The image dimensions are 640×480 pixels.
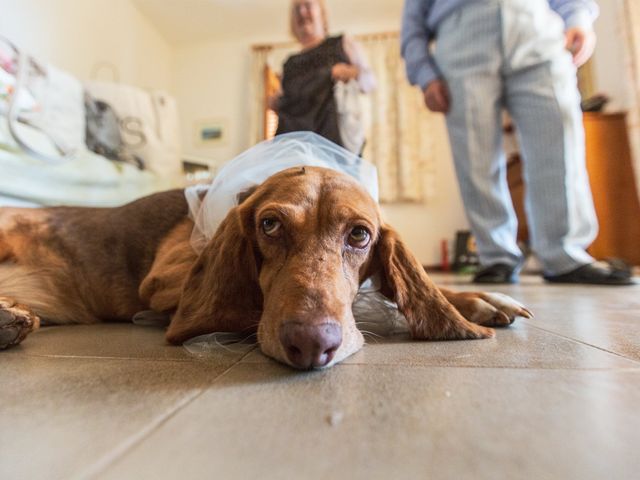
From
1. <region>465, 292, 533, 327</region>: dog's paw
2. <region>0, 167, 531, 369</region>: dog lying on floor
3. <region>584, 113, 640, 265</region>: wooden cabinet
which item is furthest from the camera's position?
<region>584, 113, 640, 265</region>: wooden cabinet

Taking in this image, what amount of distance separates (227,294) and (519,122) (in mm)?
2610

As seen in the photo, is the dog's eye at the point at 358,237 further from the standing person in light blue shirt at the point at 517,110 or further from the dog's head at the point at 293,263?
the standing person in light blue shirt at the point at 517,110

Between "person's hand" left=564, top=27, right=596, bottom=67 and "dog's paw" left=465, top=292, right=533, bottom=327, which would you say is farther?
"person's hand" left=564, top=27, right=596, bottom=67

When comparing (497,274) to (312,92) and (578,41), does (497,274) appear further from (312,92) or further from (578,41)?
(312,92)

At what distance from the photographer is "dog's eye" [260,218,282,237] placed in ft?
3.98

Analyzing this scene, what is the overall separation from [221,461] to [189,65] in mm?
8701

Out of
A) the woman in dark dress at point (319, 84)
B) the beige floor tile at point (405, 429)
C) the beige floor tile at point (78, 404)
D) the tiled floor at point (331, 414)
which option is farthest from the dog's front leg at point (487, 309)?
the woman in dark dress at point (319, 84)

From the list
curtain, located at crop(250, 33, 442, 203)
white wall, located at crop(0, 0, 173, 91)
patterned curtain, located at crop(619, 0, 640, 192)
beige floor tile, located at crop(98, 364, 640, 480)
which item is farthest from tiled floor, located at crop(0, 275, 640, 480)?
curtain, located at crop(250, 33, 442, 203)

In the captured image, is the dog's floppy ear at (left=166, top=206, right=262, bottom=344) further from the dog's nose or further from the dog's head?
the dog's nose

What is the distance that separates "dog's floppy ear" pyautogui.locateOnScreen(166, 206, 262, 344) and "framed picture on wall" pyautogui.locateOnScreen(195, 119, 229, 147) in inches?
273

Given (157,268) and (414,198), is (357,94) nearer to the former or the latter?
(157,268)

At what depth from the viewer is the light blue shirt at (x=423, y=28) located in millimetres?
3104

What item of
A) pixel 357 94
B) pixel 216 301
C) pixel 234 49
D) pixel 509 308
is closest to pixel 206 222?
pixel 216 301

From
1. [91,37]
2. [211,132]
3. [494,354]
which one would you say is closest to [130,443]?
[494,354]
